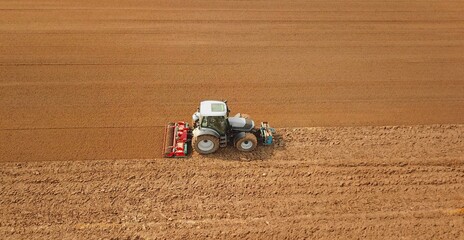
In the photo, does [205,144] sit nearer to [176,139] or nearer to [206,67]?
[176,139]

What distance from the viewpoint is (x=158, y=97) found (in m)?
12.0

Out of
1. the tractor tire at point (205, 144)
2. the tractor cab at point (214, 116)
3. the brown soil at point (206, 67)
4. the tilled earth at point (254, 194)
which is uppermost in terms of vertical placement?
the brown soil at point (206, 67)

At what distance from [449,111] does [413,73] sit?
6.53ft

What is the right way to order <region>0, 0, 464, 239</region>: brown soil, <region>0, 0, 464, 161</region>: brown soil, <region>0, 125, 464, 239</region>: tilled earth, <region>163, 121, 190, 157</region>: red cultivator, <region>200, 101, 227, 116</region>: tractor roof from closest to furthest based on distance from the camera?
<region>0, 125, 464, 239</region>: tilled earth < <region>0, 0, 464, 239</region>: brown soil < <region>200, 101, 227, 116</region>: tractor roof < <region>163, 121, 190, 157</region>: red cultivator < <region>0, 0, 464, 161</region>: brown soil

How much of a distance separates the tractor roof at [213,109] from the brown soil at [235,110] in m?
1.38

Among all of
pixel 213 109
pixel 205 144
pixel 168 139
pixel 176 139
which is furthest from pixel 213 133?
pixel 168 139

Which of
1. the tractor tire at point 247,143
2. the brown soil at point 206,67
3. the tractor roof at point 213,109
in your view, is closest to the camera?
the tractor roof at point 213,109

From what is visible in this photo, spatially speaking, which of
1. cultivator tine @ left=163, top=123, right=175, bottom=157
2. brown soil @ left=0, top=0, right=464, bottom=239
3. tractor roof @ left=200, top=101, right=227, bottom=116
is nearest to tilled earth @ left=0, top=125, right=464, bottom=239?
brown soil @ left=0, top=0, right=464, bottom=239

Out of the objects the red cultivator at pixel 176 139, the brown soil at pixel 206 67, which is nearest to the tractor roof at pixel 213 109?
the red cultivator at pixel 176 139

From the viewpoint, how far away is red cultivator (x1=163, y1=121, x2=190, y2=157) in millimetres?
9945

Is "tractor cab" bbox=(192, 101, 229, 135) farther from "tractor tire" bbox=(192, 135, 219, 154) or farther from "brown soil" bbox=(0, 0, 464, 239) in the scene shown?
"brown soil" bbox=(0, 0, 464, 239)

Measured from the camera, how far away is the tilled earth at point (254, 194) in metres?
8.41

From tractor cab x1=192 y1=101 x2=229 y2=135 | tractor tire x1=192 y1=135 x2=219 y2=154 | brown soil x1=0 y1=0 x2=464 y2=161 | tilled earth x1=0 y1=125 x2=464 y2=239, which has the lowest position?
tilled earth x1=0 y1=125 x2=464 y2=239

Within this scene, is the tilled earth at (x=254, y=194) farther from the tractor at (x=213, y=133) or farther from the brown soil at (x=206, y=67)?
the brown soil at (x=206, y=67)
